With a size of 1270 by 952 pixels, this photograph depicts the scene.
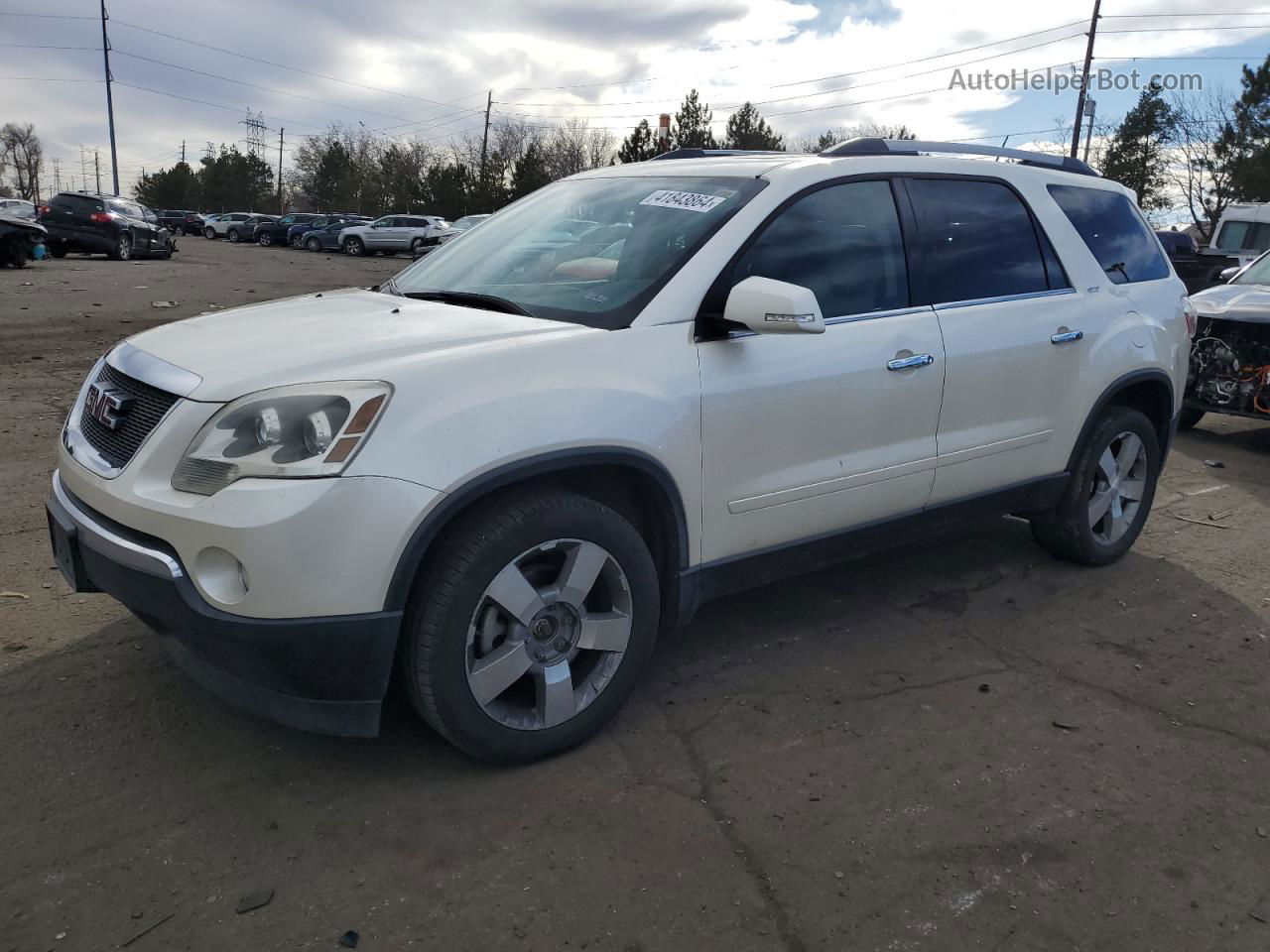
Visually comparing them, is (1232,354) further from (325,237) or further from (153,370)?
(325,237)

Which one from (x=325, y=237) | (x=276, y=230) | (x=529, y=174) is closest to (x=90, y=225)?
(x=325, y=237)

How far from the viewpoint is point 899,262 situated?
371cm

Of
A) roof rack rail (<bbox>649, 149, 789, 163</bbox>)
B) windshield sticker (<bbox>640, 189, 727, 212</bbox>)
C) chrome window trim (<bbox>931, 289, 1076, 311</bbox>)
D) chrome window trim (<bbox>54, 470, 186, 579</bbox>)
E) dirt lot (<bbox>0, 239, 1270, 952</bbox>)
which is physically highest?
roof rack rail (<bbox>649, 149, 789, 163</bbox>)

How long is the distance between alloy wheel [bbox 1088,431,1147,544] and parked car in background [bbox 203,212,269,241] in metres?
50.9

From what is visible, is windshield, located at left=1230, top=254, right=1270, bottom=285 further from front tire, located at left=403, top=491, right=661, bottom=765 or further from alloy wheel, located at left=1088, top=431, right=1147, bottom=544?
front tire, located at left=403, top=491, right=661, bottom=765

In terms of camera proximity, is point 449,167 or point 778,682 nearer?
point 778,682

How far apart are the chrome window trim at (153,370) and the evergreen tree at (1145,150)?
45106 mm

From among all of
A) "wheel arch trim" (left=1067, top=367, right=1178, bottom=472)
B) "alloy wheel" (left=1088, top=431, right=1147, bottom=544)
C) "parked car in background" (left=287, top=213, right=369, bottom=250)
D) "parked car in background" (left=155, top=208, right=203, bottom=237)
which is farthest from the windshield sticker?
"parked car in background" (left=155, top=208, right=203, bottom=237)

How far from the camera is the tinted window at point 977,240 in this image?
385 centimetres

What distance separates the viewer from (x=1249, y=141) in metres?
37.7

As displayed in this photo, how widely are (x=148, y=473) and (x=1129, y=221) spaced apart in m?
4.46

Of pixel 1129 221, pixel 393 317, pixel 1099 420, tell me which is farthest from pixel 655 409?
pixel 1129 221

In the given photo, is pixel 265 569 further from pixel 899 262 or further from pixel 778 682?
pixel 899 262

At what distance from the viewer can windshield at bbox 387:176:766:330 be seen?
10.5 ft
